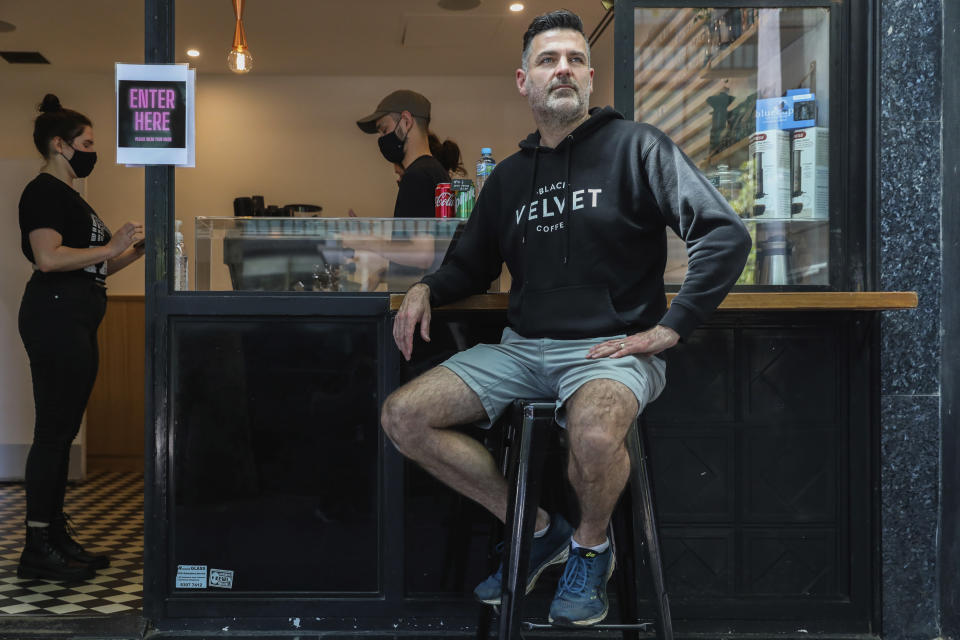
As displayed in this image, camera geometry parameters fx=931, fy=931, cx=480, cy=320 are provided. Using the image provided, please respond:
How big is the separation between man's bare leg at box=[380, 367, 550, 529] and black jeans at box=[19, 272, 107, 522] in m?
1.57

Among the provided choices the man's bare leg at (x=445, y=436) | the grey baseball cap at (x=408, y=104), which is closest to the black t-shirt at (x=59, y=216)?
the grey baseball cap at (x=408, y=104)

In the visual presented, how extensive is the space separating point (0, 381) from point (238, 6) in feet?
9.25

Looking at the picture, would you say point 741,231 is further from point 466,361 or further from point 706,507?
point 706,507

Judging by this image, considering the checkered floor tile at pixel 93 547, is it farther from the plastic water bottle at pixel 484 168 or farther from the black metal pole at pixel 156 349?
the plastic water bottle at pixel 484 168

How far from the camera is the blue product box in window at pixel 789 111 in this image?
8.89 feet

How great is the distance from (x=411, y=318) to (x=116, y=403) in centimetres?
427

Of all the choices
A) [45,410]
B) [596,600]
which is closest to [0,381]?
[45,410]

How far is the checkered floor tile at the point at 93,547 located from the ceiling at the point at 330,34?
251cm

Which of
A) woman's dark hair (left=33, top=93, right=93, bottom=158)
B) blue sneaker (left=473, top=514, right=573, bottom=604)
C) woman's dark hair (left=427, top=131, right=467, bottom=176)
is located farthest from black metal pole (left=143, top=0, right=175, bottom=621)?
woman's dark hair (left=427, top=131, right=467, bottom=176)

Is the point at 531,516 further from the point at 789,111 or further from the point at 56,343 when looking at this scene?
the point at 56,343

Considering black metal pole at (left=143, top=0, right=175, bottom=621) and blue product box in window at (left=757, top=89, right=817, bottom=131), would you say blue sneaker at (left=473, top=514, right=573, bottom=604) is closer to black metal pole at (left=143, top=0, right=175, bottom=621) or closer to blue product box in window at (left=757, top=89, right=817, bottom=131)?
black metal pole at (left=143, top=0, right=175, bottom=621)

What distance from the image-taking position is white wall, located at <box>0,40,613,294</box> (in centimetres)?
621

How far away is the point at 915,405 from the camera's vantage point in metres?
2.59

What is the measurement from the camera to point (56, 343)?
10.3 feet
